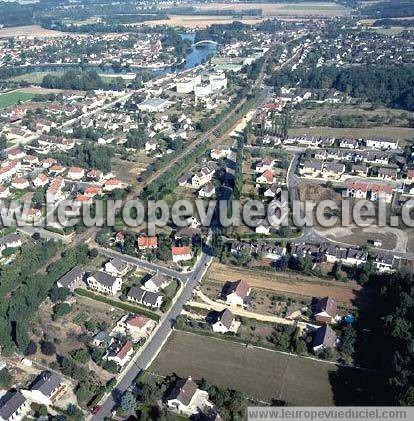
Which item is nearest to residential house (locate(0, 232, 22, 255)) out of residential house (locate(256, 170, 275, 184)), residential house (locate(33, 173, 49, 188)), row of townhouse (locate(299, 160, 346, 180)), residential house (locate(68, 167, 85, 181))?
residential house (locate(33, 173, 49, 188))

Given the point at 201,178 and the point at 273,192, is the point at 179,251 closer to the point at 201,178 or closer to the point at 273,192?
the point at 273,192

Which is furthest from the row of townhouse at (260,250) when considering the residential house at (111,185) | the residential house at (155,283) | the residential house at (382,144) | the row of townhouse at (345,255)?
the residential house at (382,144)

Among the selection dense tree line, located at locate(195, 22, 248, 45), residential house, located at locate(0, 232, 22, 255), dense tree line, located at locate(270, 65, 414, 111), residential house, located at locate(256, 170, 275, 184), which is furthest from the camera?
dense tree line, located at locate(195, 22, 248, 45)

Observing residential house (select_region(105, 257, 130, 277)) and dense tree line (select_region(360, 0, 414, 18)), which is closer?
residential house (select_region(105, 257, 130, 277))

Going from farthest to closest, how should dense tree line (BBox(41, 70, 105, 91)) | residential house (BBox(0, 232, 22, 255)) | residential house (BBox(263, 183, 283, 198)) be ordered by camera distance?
dense tree line (BBox(41, 70, 105, 91)) < residential house (BBox(263, 183, 283, 198)) < residential house (BBox(0, 232, 22, 255))

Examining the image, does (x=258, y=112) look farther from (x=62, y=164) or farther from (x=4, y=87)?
(x=4, y=87)

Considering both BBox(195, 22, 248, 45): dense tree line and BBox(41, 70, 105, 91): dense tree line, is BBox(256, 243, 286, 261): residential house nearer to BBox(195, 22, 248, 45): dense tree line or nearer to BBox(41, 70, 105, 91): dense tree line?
BBox(41, 70, 105, 91): dense tree line

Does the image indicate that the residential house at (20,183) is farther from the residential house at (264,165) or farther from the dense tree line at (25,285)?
the residential house at (264,165)
